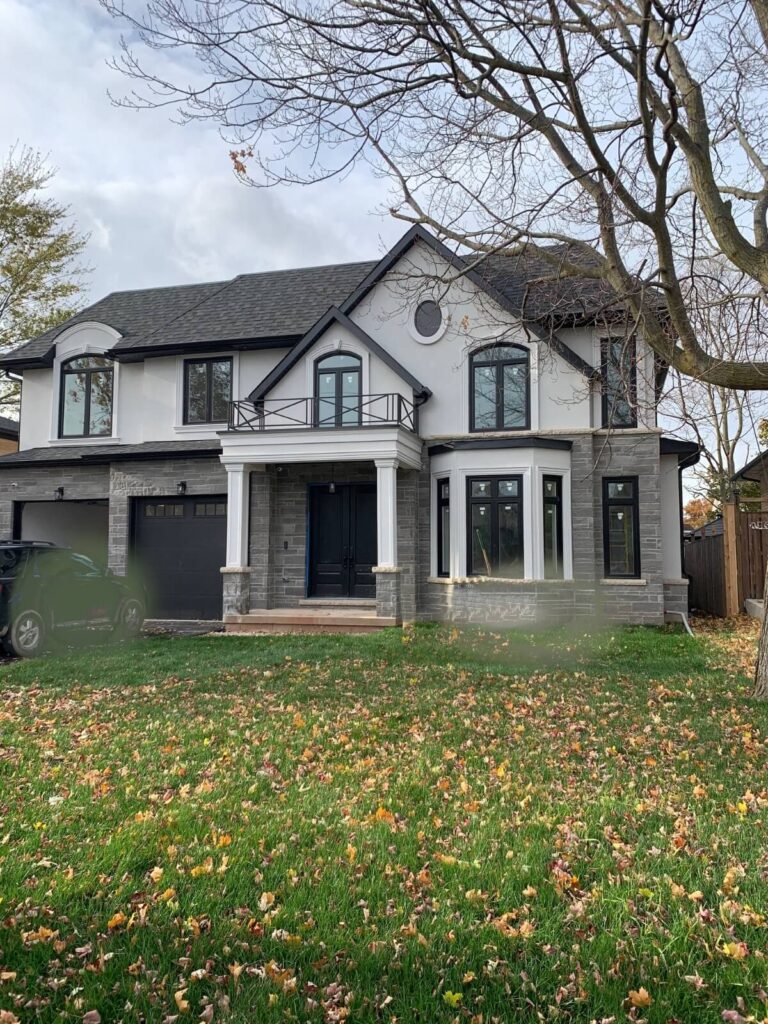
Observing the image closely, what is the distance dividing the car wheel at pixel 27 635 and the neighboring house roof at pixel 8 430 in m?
15.2

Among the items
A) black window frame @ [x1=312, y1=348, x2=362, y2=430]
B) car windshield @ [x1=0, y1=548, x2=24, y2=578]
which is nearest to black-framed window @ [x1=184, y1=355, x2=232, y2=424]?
black window frame @ [x1=312, y1=348, x2=362, y2=430]

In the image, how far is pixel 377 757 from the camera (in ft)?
17.5

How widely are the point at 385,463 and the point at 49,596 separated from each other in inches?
239

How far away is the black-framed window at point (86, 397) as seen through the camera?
16766 mm

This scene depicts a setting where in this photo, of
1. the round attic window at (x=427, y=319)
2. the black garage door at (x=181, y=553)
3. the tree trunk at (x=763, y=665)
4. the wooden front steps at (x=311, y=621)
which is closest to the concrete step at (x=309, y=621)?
the wooden front steps at (x=311, y=621)

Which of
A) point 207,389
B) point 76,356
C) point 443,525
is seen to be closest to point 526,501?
point 443,525

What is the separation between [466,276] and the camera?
1355 cm

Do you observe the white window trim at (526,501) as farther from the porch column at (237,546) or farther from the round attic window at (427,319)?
the porch column at (237,546)

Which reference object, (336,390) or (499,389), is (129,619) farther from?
(499,389)

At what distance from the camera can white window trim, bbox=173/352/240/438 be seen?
15.7m

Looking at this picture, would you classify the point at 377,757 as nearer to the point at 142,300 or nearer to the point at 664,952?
the point at 664,952

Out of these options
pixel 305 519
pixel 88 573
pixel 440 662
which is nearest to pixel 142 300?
pixel 305 519

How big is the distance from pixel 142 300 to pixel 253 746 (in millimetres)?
15840

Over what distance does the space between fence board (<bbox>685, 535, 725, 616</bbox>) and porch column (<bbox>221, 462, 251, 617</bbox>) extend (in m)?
10.4
